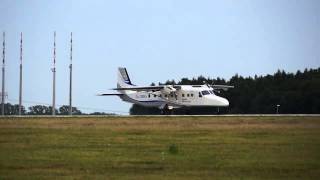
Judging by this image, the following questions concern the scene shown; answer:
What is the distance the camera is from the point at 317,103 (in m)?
75.9

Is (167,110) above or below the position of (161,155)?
above

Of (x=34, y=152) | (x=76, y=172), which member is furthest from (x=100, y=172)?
→ (x=34, y=152)

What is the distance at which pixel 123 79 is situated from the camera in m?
86.4

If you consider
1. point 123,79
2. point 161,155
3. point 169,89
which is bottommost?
point 161,155

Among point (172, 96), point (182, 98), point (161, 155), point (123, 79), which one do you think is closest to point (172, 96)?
point (172, 96)

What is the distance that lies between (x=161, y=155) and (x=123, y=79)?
6370cm

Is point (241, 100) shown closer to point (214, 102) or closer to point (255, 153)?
point (214, 102)

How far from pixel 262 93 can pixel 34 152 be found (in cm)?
6316

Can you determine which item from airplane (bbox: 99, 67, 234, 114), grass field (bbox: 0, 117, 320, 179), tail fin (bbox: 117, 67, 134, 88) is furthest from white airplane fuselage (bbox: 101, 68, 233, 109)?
grass field (bbox: 0, 117, 320, 179)

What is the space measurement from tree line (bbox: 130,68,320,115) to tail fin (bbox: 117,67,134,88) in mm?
4798

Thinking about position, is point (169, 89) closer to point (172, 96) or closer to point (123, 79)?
point (172, 96)

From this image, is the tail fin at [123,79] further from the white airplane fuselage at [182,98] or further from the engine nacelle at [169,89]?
the engine nacelle at [169,89]

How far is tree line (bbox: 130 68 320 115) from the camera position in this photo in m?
77.4

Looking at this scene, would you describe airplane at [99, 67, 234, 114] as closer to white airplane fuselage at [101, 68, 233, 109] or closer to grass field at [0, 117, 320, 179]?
white airplane fuselage at [101, 68, 233, 109]
